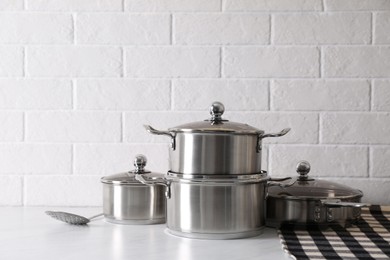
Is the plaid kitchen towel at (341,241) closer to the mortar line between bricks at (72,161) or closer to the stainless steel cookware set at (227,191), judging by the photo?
the stainless steel cookware set at (227,191)

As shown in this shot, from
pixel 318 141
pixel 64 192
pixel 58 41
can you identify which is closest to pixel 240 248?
pixel 318 141

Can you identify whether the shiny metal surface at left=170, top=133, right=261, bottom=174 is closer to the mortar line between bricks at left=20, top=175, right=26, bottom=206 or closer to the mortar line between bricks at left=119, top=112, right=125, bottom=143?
the mortar line between bricks at left=119, top=112, right=125, bottom=143

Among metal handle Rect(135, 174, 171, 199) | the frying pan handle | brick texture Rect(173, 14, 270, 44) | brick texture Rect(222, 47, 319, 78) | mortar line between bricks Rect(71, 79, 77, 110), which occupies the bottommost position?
the frying pan handle

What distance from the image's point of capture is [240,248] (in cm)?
103

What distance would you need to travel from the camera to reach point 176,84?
1.48 meters

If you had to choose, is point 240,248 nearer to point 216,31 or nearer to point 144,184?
point 144,184

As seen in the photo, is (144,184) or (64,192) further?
(64,192)

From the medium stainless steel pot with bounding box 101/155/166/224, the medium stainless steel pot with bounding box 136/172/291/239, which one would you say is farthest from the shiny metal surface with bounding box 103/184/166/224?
the medium stainless steel pot with bounding box 136/172/291/239

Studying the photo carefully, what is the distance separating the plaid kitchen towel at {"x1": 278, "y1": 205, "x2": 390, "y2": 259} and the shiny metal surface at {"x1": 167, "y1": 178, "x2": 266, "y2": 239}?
0.08 meters

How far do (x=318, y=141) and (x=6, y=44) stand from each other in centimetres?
84

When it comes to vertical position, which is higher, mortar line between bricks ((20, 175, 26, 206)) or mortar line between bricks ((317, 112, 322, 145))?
mortar line between bricks ((317, 112, 322, 145))

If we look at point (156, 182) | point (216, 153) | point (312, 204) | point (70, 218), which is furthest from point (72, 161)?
point (312, 204)

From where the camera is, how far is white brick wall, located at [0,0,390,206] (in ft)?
4.80

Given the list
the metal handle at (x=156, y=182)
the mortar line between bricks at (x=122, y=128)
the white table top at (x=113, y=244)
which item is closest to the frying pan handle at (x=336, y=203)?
the white table top at (x=113, y=244)
